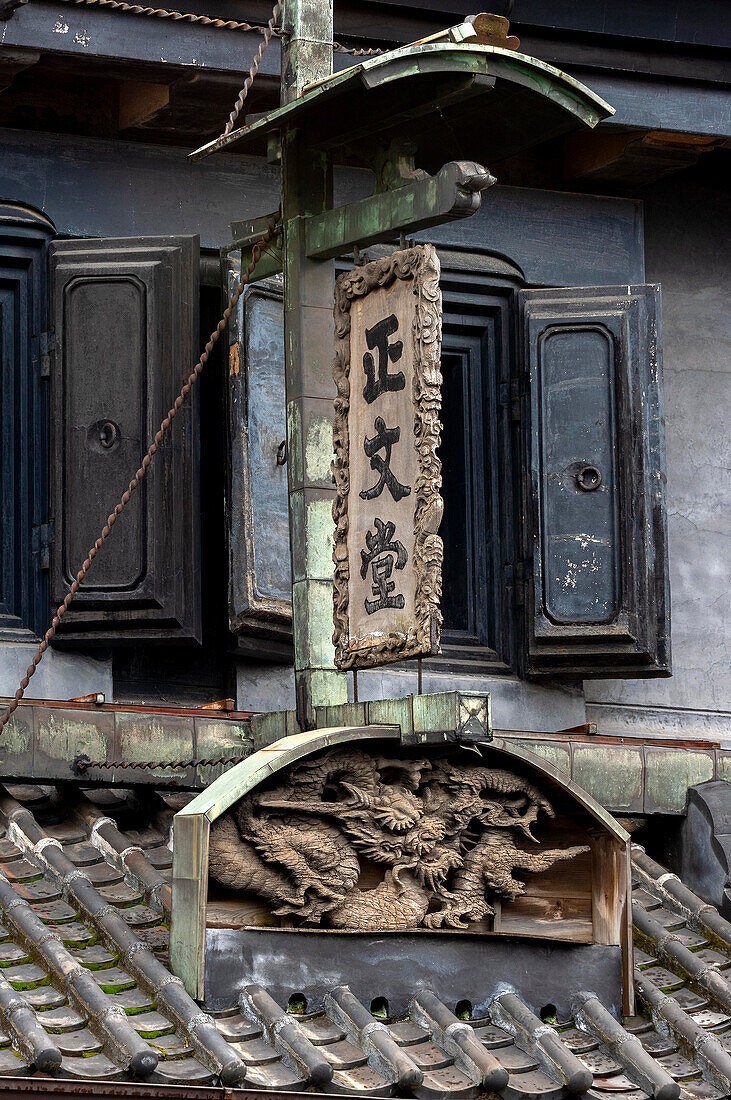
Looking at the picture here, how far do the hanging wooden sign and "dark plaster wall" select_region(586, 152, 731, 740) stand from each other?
3.10 m

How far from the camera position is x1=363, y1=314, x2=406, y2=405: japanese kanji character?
337 inches

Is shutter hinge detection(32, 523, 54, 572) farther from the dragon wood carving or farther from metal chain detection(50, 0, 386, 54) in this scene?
metal chain detection(50, 0, 386, 54)

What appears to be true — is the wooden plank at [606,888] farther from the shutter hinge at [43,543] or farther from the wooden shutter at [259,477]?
the shutter hinge at [43,543]

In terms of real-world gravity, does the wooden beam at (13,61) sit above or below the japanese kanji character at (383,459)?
above

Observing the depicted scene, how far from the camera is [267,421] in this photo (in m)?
10.3

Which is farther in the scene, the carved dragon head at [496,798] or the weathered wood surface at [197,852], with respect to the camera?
the carved dragon head at [496,798]

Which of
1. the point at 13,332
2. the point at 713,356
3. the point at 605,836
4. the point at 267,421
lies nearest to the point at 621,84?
the point at 713,356

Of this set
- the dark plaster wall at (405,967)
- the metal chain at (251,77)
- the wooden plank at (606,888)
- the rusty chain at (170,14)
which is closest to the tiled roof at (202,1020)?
the dark plaster wall at (405,967)

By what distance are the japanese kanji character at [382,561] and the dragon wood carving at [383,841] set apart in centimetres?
62

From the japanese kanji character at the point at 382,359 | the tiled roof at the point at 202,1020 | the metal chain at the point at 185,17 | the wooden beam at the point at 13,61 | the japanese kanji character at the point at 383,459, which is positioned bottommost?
the tiled roof at the point at 202,1020

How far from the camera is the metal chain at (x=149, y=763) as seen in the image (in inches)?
363

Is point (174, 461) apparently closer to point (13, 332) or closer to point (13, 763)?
point (13, 332)

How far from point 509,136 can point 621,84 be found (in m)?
1.99

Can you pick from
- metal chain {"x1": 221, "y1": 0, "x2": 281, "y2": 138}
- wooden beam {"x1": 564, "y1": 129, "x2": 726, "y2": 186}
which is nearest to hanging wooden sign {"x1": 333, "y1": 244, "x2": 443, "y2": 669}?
metal chain {"x1": 221, "y1": 0, "x2": 281, "y2": 138}
